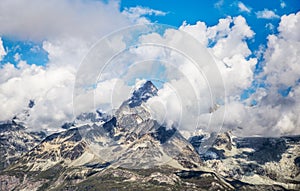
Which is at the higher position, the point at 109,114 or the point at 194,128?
the point at 109,114

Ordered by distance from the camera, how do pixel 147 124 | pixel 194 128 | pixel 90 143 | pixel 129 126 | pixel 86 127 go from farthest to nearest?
pixel 129 126
pixel 147 124
pixel 86 127
pixel 90 143
pixel 194 128

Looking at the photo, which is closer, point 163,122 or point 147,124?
point 163,122

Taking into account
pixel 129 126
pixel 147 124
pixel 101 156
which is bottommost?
pixel 101 156

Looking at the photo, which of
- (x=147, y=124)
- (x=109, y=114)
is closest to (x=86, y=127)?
(x=109, y=114)

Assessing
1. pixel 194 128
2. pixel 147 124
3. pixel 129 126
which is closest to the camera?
pixel 194 128

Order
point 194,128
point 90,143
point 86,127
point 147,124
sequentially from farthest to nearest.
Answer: point 147,124
point 86,127
point 90,143
point 194,128

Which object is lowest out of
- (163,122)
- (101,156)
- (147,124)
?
(101,156)

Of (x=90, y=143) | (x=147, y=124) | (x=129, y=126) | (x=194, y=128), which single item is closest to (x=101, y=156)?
(x=90, y=143)

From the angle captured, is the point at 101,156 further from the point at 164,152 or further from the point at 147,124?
the point at 147,124

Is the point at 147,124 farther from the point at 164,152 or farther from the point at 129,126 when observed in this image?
the point at 129,126
